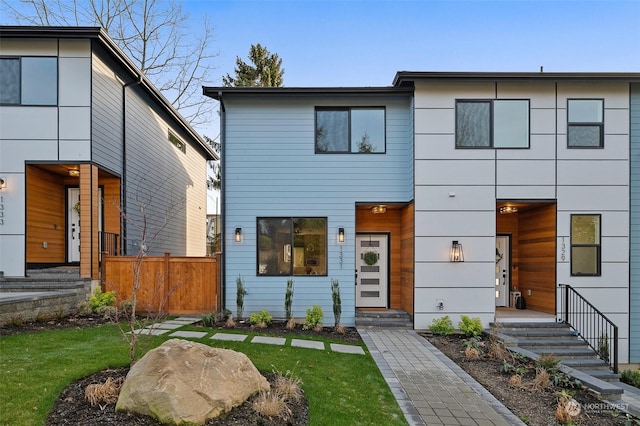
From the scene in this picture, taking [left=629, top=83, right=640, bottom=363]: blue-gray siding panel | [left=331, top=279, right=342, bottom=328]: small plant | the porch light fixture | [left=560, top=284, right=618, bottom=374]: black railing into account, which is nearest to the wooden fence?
[left=331, top=279, right=342, bottom=328]: small plant

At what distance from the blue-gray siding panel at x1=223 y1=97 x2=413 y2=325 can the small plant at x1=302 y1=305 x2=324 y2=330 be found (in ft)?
1.90

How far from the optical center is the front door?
9.83m

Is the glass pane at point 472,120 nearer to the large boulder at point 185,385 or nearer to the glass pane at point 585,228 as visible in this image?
the glass pane at point 585,228

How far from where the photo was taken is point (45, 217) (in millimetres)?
9781

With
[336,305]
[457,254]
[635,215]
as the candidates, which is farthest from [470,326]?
[635,215]

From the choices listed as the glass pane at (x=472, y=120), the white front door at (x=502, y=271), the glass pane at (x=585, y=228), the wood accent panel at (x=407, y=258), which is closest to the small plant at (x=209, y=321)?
the wood accent panel at (x=407, y=258)

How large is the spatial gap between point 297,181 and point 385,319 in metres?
4.12

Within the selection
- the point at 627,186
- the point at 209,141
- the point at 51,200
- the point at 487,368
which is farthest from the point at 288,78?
the point at 487,368

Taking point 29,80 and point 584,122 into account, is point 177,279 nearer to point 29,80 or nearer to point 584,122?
point 29,80

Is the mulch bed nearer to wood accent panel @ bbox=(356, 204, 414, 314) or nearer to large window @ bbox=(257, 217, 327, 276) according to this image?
wood accent panel @ bbox=(356, 204, 414, 314)

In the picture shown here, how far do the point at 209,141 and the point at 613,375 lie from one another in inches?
776

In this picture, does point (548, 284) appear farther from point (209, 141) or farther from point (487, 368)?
→ point (209, 141)

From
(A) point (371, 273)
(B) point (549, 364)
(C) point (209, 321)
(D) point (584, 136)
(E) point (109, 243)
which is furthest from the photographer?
(E) point (109, 243)

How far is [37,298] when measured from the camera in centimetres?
721
